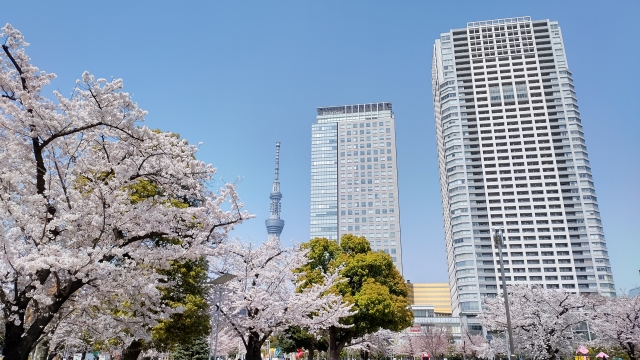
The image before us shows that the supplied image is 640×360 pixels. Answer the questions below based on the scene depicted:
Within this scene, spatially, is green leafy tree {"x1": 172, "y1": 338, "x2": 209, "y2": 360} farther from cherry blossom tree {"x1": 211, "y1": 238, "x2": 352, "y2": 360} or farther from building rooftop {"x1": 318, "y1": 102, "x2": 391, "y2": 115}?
building rooftop {"x1": 318, "y1": 102, "x2": 391, "y2": 115}

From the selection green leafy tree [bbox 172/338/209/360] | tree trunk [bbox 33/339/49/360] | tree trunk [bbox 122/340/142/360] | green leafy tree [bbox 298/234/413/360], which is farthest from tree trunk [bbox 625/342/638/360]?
tree trunk [bbox 33/339/49/360]

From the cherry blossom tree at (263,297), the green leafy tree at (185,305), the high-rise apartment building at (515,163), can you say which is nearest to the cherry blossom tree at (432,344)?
the high-rise apartment building at (515,163)

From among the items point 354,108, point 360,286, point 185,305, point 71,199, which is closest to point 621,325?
point 360,286

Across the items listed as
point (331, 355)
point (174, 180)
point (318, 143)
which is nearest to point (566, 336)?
point (331, 355)

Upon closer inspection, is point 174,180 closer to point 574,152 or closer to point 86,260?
point 86,260

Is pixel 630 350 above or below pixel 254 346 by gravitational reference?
below

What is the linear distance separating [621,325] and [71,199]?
3288 centimetres

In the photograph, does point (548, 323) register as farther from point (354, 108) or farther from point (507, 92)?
point (354, 108)

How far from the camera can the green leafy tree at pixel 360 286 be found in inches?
955

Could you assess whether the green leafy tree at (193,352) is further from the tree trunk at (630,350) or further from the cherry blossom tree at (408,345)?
Result: the cherry blossom tree at (408,345)

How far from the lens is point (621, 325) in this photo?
27.8m

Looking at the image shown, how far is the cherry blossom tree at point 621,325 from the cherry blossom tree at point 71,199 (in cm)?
2950

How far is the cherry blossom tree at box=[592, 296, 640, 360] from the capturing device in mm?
27250

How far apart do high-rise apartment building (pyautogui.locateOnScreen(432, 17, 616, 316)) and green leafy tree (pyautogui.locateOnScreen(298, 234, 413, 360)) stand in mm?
61238
